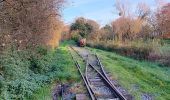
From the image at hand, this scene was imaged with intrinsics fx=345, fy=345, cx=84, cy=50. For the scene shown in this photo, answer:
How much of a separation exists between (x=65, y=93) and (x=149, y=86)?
405 centimetres

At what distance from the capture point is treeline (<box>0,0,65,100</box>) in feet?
41.7

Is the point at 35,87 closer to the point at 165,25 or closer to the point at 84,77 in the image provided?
the point at 84,77

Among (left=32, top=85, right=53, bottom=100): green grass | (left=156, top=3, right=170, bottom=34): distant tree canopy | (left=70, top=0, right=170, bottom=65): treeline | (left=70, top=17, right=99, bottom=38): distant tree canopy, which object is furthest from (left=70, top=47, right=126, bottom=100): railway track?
(left=70, top=17, right=99, bottom=38): distant tree canopy

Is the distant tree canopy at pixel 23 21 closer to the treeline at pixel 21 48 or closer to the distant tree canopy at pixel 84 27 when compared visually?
the treeline at pixel 21 48

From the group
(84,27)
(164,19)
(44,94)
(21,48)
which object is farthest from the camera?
(84,27)

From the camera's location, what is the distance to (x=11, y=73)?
1328 centimetres

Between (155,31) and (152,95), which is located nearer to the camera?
(152,95)

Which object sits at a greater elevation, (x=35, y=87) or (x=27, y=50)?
(x=27, y=50)

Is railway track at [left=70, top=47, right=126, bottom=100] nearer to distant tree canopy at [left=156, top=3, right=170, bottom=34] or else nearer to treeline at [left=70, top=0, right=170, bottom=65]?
treeline at [left=70, top=0, right=170, bottom=65]

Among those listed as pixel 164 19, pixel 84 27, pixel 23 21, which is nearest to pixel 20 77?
pixel 23 21

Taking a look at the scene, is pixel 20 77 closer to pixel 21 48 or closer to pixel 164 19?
pixel 21 48

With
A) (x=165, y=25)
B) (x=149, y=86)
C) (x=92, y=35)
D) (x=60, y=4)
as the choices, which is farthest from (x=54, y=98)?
(x=92, y=35)

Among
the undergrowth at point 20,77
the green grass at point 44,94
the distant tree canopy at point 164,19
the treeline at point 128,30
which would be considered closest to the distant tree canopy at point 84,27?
the treeline at point 128,30

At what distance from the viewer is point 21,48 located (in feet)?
56.0
